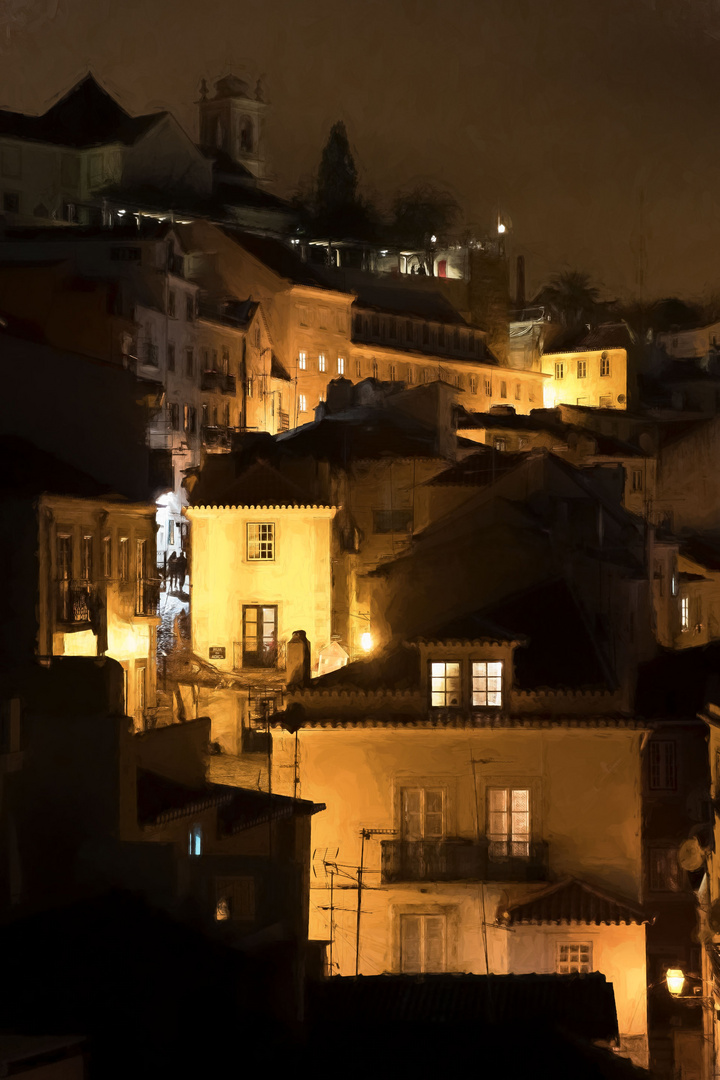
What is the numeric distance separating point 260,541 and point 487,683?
400 inches

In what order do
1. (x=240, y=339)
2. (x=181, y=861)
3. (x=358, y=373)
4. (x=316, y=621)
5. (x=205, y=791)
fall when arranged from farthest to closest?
(x=358, y=373)
(x=240, y=339)
(x=316, y=621)
(x=205, y=791)
(x=181, y=861)

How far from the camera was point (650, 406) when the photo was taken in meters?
67.3

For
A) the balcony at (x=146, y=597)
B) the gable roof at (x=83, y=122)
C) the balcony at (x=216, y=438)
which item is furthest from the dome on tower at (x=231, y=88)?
the balcony at (x=146, y=597)

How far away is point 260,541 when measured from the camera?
3300 cm

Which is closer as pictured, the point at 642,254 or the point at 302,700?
the point at 302,700

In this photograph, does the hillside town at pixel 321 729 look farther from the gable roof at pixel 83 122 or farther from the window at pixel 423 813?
the gable roof at pixel 83 122

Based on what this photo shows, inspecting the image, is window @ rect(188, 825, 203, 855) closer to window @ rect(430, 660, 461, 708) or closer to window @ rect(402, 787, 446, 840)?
window @ rect(402, 787, 446, 840)

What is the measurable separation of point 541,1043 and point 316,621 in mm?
16033

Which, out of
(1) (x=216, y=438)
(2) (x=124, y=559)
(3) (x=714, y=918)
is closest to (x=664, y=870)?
(3) (x=714, y=918)

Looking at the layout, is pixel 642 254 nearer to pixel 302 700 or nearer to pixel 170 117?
pixel 302 700

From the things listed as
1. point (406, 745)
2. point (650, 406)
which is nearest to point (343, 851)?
point (406, 745)

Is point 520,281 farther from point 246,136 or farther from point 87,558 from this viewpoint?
point 87,558

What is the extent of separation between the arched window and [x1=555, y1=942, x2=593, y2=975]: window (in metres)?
59.1

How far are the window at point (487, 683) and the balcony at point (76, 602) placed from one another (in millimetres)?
7106
